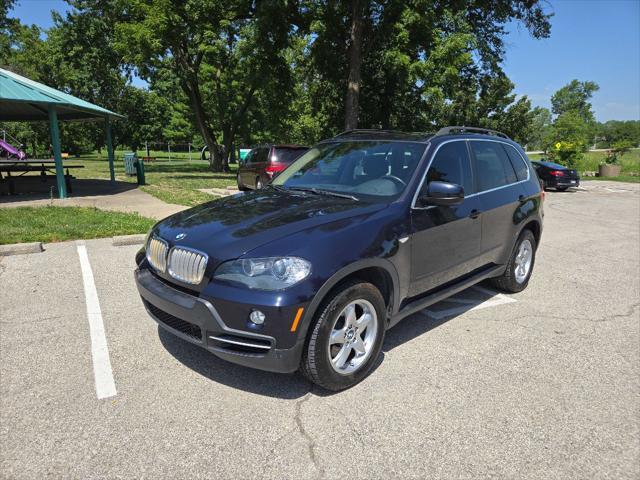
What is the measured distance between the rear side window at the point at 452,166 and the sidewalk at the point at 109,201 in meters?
6.78

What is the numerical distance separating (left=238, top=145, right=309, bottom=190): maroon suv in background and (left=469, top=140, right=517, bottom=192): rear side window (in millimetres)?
9245

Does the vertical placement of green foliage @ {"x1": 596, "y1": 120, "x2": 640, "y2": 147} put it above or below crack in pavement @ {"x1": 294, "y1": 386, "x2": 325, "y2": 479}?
above

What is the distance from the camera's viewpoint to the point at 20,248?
6367 mm

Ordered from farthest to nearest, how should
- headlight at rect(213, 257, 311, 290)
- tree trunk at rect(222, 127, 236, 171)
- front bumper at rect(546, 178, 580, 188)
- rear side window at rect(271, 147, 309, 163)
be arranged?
tree trunk at rect(222, 127, 236, 171) < front bumper at rect(546, 178, 580, 188) < rear side window at rect(271, 147, 309, 163) < headlight at rect(213, 257, 311, 290)

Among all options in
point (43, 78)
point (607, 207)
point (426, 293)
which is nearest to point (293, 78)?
point (607, 207)

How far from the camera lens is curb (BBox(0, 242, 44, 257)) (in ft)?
20.5

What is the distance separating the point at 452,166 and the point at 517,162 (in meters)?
1.61

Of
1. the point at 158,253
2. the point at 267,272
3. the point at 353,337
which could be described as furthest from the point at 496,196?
the point at 158,253

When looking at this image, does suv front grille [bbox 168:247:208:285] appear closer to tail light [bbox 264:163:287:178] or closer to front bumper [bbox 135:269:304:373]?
front bumper [bbox 135:269:304:373]

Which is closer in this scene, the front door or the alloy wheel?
the alloy wheel

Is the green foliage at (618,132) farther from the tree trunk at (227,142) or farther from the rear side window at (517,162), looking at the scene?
the rear side window at (517,162)

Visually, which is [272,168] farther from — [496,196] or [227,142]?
[227,142]

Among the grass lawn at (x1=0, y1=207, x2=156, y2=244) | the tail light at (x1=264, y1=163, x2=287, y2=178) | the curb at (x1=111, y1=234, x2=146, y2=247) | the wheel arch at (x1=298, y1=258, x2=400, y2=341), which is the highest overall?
the tail light at (x1=264, y1=163, x2=287, y2=178)

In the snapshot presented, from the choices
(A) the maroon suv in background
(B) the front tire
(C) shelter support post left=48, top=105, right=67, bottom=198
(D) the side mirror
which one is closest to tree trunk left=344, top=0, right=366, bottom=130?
(A) the maroon suv in background
